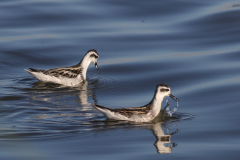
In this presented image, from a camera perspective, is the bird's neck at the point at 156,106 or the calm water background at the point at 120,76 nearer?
the calm water background at the point at 120,76

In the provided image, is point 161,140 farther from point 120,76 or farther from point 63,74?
point 63,74

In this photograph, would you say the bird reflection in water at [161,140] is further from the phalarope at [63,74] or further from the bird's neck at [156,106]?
the phalarope at [63,74]

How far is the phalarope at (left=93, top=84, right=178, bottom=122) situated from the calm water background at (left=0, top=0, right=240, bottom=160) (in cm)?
25

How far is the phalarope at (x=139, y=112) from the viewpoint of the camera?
11.2m

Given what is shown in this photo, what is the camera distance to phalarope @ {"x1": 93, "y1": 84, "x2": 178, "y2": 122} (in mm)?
11227

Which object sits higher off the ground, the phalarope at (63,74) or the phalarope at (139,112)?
the phalarope at (63,74)

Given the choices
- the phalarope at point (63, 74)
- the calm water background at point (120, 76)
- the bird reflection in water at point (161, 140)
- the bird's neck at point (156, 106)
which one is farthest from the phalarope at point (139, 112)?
the phalarope at point (63, 74)

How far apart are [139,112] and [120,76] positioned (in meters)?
4.74

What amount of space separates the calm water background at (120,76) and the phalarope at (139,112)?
25 centimetres

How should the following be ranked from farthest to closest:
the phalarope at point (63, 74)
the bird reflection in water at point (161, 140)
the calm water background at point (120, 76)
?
1. the phalarope at point (63, 74)
2. the calm water background at point (120, 76)
3. the bird reflection in water at point (161, 140)

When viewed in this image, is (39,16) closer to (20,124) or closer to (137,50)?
(137,50)

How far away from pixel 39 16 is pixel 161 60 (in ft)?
26.8

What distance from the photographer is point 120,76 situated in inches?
633

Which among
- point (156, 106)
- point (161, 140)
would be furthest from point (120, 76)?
point (161, 140)
